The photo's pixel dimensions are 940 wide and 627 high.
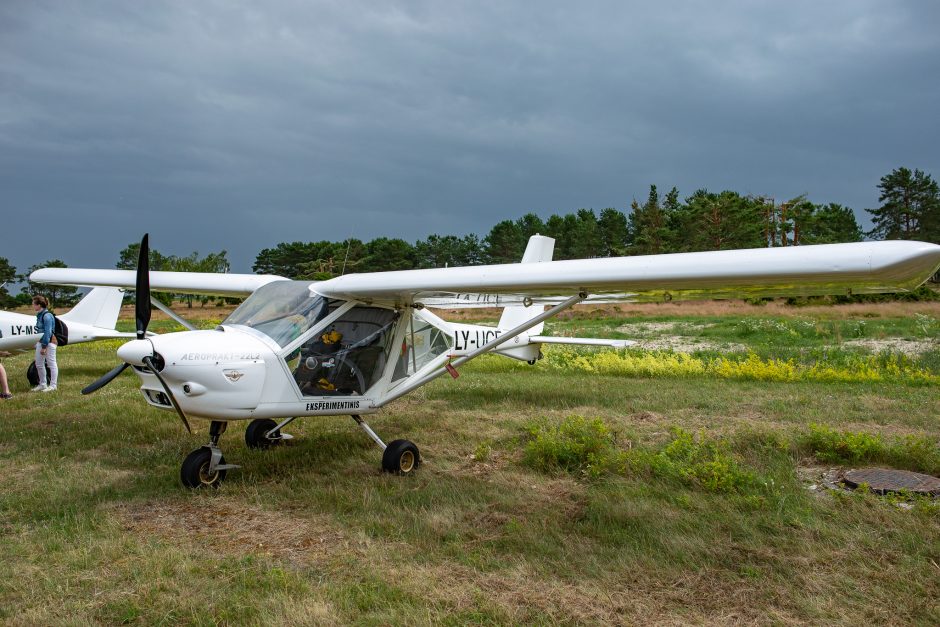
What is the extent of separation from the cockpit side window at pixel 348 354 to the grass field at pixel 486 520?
3.11 feet

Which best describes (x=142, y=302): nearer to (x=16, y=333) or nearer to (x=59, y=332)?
(x=59, y=332)

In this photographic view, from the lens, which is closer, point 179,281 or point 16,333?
point 179,281

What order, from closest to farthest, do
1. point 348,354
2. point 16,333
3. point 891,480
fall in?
1. point 891,480
2. point 348,354
3. point 16,333

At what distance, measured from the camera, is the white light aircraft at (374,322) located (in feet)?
15.3

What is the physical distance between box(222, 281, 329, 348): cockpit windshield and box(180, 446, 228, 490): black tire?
1.29 m

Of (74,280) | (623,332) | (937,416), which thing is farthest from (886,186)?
(74,280)

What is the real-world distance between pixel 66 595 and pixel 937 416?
33.8 feet

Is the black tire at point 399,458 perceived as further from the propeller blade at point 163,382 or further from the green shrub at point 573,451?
the propeller blade at point 163,382

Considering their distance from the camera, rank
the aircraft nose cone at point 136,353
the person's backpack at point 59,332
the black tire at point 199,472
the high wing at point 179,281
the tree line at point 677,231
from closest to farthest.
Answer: the aircraft nose cone at point 136,353 → the black tire at point 199,472 → the high wing at point 179,281 → the person's backpack at point 59,332 → the tree line at point 677,231

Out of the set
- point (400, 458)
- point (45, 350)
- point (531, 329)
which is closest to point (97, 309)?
point (45, 350)

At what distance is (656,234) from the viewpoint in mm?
45562

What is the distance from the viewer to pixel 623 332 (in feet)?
76.4

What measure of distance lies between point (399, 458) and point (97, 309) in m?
12.9

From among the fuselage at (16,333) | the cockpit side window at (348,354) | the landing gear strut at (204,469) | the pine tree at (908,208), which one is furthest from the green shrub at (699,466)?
the pine tree at (908,208)
